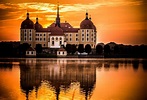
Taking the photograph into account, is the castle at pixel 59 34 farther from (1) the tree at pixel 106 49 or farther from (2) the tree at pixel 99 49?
(2) the tree at pixel 99 49

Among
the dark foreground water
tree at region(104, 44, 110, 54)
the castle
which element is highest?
the castle

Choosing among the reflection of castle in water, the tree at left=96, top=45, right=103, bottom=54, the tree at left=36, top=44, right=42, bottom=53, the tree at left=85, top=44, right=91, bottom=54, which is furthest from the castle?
the reflection of castle in water

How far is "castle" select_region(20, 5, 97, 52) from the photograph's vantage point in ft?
55.7

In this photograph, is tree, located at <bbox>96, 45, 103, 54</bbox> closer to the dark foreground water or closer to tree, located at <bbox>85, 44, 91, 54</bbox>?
tree, located at <bbox>85, 44, 91, 54</bbox>

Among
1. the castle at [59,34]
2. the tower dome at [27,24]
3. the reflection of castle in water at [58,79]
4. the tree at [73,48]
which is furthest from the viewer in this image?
the castle at [59,34]

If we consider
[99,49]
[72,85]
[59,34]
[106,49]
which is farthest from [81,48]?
[72,85]

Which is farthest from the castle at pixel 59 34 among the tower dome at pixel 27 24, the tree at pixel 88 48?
the tree at pixel 88 48

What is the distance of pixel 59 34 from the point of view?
18.3 m

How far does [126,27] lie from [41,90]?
22.0ft

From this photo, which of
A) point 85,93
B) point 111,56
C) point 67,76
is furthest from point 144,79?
point 111,56

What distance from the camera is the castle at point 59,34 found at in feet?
55.7

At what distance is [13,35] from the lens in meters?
13.8

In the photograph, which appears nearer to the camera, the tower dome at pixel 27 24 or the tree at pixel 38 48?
the tower dome at pixel 27 24

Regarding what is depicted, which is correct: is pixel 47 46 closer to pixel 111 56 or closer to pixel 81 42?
pixel 81 42
